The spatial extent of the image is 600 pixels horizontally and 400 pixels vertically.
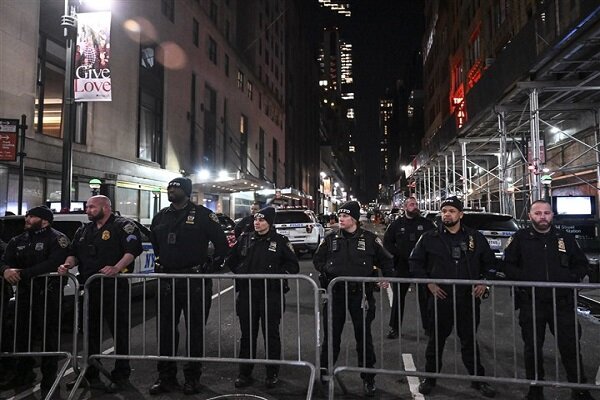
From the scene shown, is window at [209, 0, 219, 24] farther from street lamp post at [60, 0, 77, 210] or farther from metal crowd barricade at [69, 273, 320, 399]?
metal crowd barricade at [69, 273, 320, 399]

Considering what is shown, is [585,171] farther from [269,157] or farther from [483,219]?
[269,157]

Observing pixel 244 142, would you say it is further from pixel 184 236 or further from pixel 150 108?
pixel 184 236

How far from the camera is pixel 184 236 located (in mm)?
5074

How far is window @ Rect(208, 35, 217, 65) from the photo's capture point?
114ft

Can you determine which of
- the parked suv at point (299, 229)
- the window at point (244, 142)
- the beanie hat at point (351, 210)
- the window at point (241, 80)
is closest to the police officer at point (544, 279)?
the beanie hat at point (351, 210)

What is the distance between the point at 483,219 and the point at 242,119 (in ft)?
116

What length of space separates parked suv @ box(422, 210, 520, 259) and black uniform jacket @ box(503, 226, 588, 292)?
5.60 metres

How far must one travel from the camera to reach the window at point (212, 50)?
34.7 m

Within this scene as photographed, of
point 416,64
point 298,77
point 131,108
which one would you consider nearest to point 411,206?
point 131,108

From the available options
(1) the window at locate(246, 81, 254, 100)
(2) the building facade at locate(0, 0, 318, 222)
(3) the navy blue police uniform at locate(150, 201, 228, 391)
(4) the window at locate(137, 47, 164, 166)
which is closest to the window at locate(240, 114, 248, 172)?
(2) the building facade at locate(0, 0, 318, 222)

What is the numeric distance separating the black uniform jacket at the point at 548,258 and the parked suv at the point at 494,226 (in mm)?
5600

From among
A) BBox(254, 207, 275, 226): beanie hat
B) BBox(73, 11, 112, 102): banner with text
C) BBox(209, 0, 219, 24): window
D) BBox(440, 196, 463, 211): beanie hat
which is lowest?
BBox(254, 207, 275, 226): beanie hat

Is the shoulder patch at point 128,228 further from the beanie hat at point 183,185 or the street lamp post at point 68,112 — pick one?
the street lamp post at point 68,112

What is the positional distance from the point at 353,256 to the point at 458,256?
109cm
